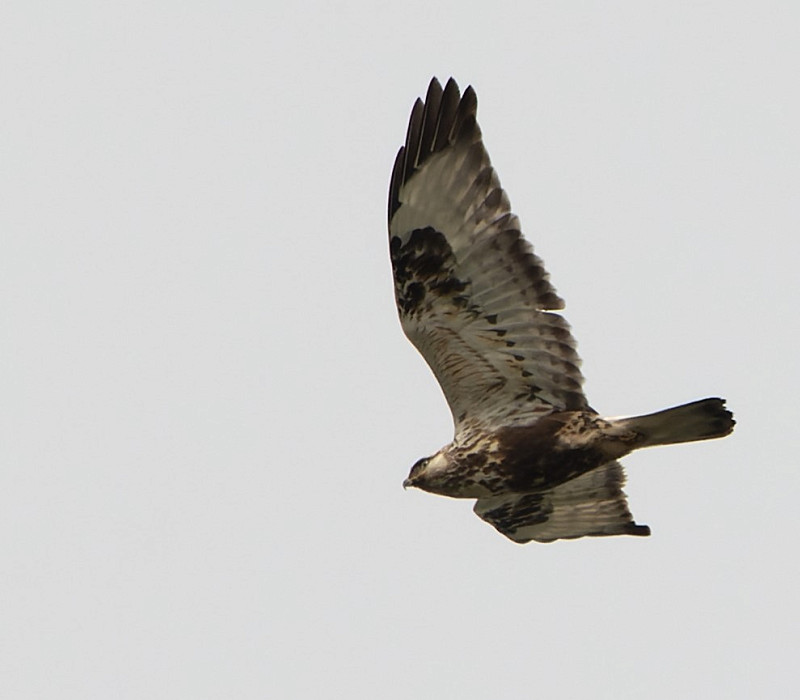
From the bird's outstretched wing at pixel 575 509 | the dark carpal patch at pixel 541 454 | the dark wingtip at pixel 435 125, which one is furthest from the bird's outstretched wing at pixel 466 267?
the bird's outstretched wing at pixel 575 509

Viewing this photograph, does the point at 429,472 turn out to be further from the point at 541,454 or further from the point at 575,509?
the point at 575,509

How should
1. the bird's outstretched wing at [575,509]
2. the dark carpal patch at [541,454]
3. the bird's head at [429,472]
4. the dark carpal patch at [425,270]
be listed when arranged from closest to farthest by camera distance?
the dark carpal patch at [425,270], the dark carpal patch at [541,454], the bird's head at [429,472], the bird's outstretched wing at [575,509]

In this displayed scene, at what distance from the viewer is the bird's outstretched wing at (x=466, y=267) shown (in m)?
10.9

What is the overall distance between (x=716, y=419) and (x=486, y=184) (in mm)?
2349

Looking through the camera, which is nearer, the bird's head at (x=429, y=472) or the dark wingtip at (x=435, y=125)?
the dark wingtip at (x=435, y=125)

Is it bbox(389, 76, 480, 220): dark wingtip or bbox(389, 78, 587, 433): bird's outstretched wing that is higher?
bbox(389, 76, 480, 220): dark wingtip

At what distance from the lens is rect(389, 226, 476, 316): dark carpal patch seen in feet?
36.1

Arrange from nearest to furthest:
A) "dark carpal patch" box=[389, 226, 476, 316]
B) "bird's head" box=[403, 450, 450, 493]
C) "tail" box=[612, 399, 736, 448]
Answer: "tail" box=[612, 399, 736, 448] < "dark carpal patch" box=[389, 226, 476, 316] < "bird's head" box=[403, 450, 450, 493]

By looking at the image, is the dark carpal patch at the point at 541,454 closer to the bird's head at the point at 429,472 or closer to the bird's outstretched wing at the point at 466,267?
the bird's outstretched wing at the point at 466,267

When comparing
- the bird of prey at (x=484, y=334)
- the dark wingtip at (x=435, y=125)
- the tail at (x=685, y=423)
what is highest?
the dark wingtip at (x=435, y=125)

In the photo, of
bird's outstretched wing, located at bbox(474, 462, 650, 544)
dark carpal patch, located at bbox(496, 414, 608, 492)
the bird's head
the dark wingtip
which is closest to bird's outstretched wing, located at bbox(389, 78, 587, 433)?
the dark wingtip

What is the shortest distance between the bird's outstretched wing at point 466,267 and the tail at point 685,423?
0.48m

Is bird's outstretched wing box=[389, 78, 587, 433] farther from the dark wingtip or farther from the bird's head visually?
the bird's head

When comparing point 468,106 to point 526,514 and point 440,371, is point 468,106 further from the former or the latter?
point 526,514
